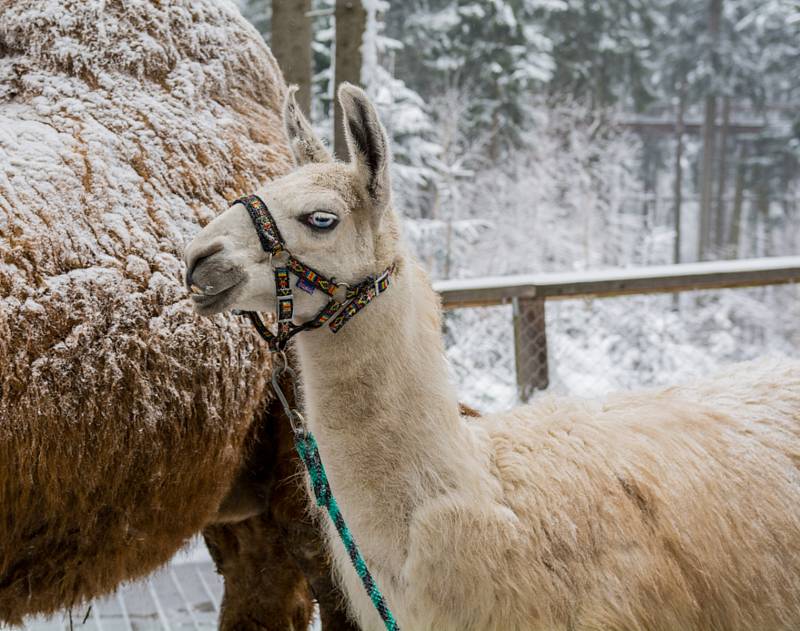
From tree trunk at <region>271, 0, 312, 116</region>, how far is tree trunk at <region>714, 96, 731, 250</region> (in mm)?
19342

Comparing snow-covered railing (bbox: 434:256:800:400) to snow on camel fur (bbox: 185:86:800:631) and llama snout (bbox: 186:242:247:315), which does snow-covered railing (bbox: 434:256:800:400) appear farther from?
→ llama snout (bbox: 186:242:247:315)

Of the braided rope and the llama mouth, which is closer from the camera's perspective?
the llama mouth

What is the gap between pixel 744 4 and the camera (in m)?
21.4

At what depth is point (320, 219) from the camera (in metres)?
1.79

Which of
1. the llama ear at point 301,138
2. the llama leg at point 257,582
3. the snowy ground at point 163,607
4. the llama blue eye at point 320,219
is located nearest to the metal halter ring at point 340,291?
the llama blue eye at point 320,219

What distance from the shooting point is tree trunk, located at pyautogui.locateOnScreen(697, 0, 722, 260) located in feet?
69.9

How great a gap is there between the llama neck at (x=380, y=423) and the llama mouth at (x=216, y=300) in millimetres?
254

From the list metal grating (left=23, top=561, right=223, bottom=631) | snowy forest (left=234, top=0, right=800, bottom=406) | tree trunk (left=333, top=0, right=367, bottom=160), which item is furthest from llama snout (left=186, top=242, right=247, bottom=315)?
snowy forest (left=234, top=0, right=800, bottom=406)

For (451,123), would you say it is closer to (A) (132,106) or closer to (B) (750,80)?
(B) (750,80)

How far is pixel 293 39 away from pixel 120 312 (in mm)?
3743

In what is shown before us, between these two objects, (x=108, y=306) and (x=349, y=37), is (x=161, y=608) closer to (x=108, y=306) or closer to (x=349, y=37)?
(x=108, y=306)

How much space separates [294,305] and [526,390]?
3.37 meters

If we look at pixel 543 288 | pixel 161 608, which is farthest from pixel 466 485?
pixel 543 288

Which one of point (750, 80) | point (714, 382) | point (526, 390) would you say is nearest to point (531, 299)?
point (526, 390)
